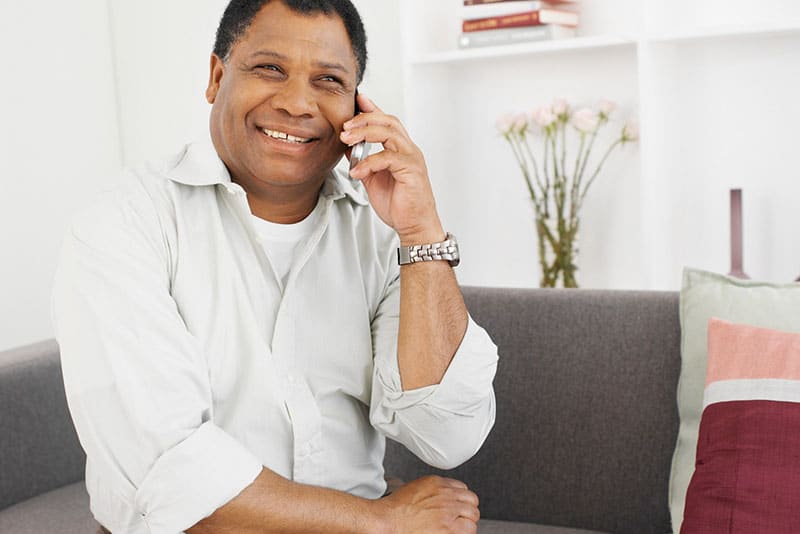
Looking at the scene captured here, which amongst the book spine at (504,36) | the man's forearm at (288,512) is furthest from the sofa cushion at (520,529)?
the book spine at (504,36)

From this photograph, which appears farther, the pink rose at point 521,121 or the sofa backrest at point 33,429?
the pink rose at point 521,121

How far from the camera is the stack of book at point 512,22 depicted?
8.88 ft

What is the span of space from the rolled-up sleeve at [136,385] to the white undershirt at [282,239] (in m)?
0.20

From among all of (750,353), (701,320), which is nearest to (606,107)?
(701,320)

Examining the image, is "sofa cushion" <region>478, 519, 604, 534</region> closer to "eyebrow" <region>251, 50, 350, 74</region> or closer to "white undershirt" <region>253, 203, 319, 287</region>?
"white undershirt" <region>253, 203, 319, 287</region>

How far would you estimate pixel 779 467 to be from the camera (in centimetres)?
151

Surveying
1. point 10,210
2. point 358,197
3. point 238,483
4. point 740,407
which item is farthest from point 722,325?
point 10,210

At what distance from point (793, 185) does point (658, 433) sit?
106 cm

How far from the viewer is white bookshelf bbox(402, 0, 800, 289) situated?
264cm

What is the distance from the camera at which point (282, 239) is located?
165 centimetres

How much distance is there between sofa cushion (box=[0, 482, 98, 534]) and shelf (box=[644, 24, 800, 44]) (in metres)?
1.69

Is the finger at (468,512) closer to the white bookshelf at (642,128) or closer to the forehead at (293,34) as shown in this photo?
the forehead at (293,34)

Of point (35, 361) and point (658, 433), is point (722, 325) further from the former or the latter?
point (35, 361)

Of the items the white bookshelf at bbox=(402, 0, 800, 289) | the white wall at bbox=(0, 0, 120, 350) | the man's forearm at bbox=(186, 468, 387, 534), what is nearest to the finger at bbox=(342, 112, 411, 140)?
the man's forearm at bbox=(186, 468, 387, 534)
